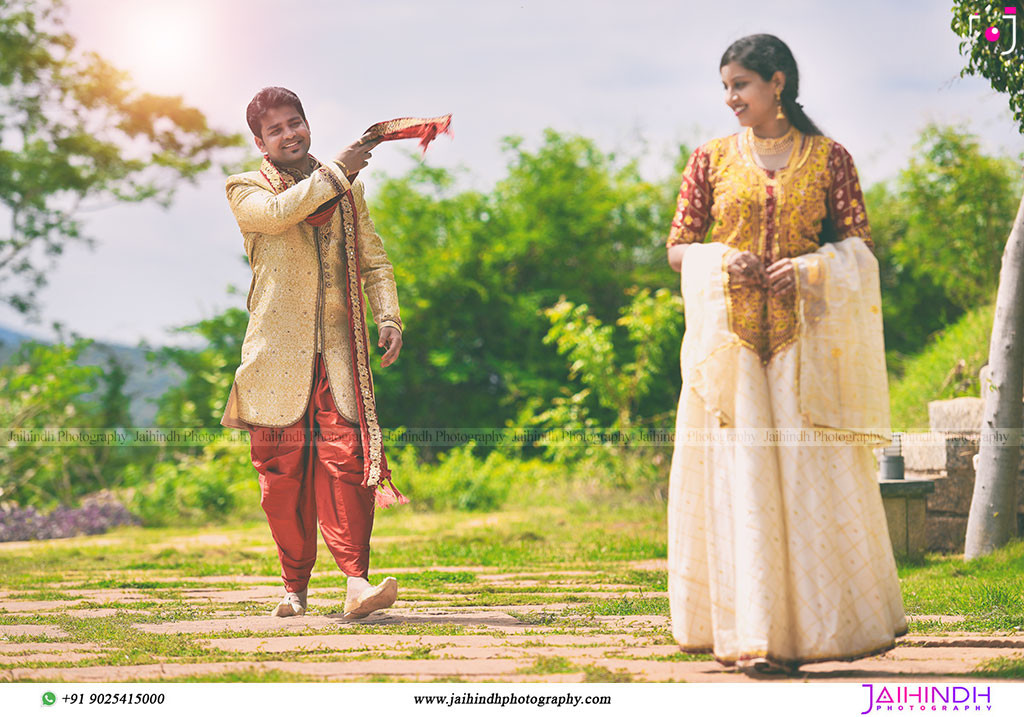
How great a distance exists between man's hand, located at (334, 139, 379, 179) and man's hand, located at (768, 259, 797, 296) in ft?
5.82

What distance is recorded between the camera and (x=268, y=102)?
4.26 metres

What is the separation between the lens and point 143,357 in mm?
12953

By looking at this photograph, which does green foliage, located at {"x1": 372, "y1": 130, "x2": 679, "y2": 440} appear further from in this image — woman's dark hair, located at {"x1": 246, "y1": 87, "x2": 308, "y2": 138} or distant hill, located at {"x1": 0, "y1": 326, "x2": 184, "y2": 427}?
woman's dark hair, located at {"x1": 246, "y1": 87, "x2": 308, "y2": 138}

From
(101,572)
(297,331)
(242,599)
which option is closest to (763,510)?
(297,331)

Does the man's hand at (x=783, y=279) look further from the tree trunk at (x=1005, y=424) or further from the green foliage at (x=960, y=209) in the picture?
the green foliage at (x=960, y=209)

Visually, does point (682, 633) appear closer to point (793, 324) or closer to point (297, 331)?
point (793, 324)

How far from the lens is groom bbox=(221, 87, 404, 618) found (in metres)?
4.24

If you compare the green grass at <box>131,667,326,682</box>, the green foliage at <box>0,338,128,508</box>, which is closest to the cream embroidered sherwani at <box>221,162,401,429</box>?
the green grass at <box>131,667,326,682</box>

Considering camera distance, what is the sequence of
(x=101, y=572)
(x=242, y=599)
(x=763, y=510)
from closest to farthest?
1. (x=763, y=510)
2. (x=242, y=599)
3. (x=101, y=572)

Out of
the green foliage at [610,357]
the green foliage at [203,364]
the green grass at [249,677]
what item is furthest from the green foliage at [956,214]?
the green grass at [249,677]

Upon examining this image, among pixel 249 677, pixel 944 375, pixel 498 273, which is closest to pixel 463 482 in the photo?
pixel 498 273

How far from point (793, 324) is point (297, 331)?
2073 mm

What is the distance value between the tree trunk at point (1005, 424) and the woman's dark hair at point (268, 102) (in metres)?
3.80

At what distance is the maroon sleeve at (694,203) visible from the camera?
11.3ft
